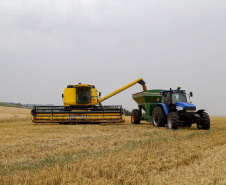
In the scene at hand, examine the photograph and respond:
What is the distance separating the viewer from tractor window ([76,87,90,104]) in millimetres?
16391

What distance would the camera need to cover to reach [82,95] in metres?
16.4

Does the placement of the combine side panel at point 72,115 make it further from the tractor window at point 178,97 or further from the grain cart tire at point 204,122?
the grain cart tire at point 204,122

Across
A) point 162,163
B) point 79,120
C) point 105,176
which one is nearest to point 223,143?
point 162,163

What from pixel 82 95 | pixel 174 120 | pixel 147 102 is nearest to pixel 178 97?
pixel 174 120

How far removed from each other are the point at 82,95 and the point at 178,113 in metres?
7.05

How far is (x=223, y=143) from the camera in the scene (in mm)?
6473

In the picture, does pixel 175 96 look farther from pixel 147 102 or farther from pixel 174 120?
pixel 147 102

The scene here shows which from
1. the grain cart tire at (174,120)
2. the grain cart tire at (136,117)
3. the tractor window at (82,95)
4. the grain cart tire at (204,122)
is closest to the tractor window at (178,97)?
the grain cart tire at (204,122)

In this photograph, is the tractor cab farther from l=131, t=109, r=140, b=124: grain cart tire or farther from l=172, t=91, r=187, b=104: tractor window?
l=131, t=109, r=140, b=124: grain cart tire

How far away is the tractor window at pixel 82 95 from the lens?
1639 centimetres

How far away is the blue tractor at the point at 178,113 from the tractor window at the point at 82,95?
5225 mm

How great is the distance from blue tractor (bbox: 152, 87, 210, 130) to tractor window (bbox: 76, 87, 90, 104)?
17.1ft

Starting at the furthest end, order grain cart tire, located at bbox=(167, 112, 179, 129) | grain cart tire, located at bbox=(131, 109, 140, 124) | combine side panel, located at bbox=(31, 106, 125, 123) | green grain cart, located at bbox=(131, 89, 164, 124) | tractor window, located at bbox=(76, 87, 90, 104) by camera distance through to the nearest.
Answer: tractor window, located at bbox=(76, 87, 90, 104) → grain cart tire, located at bbox=(131, 109, 140, 124) → green grain cart, located at bbox=(131, 89, 164, 124) → combine side panel, located at bbox=(31, 106, 125, 123) → grain cart tire, located at bbox=(167, 112, 179, 129)

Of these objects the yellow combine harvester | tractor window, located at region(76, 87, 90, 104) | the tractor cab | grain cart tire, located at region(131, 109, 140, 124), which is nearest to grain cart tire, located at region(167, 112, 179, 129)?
the tractor cab
